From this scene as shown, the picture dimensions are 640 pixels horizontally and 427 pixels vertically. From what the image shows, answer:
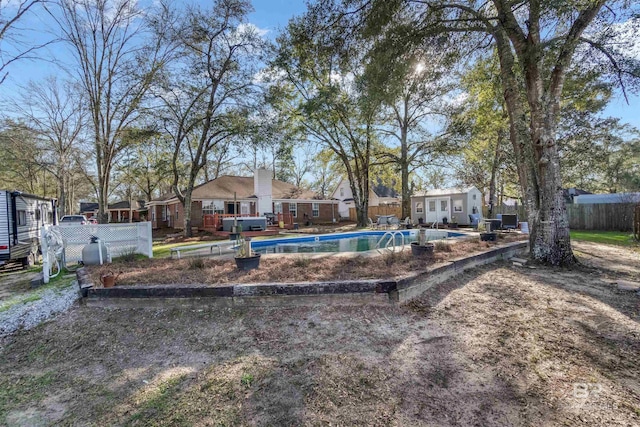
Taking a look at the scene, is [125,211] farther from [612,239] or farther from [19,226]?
[612,239]

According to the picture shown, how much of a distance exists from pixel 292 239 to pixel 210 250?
4.11 meters

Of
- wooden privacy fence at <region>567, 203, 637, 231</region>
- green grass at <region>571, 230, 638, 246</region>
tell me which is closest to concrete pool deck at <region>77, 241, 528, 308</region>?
green grass at <region>571, 230, 638, 246</region>

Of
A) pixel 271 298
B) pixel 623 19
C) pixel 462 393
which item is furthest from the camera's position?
pixel 623 19

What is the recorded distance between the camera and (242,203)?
2238 centimetres

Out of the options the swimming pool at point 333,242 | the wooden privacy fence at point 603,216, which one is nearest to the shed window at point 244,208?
the swimming pool at point 333,242

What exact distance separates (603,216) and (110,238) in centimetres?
2138

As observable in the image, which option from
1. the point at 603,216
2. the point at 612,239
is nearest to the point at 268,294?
the point at 612,239

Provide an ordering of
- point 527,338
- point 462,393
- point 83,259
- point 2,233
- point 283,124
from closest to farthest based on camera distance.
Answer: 1. point 462,393
2. point 527,338
3. point 83,259
4. point 2,233
5. point 283,124

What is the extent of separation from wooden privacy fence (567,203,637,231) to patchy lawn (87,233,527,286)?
13796 mm

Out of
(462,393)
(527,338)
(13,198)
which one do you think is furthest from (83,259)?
(527,338)

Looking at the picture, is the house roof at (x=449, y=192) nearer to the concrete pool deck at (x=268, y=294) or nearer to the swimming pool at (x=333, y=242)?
the swimming pool at (x=333, y=242)

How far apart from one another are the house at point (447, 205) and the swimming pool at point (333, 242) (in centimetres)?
619

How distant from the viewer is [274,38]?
54.3ft

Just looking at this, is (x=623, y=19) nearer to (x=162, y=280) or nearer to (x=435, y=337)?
(x=435, y=337)
